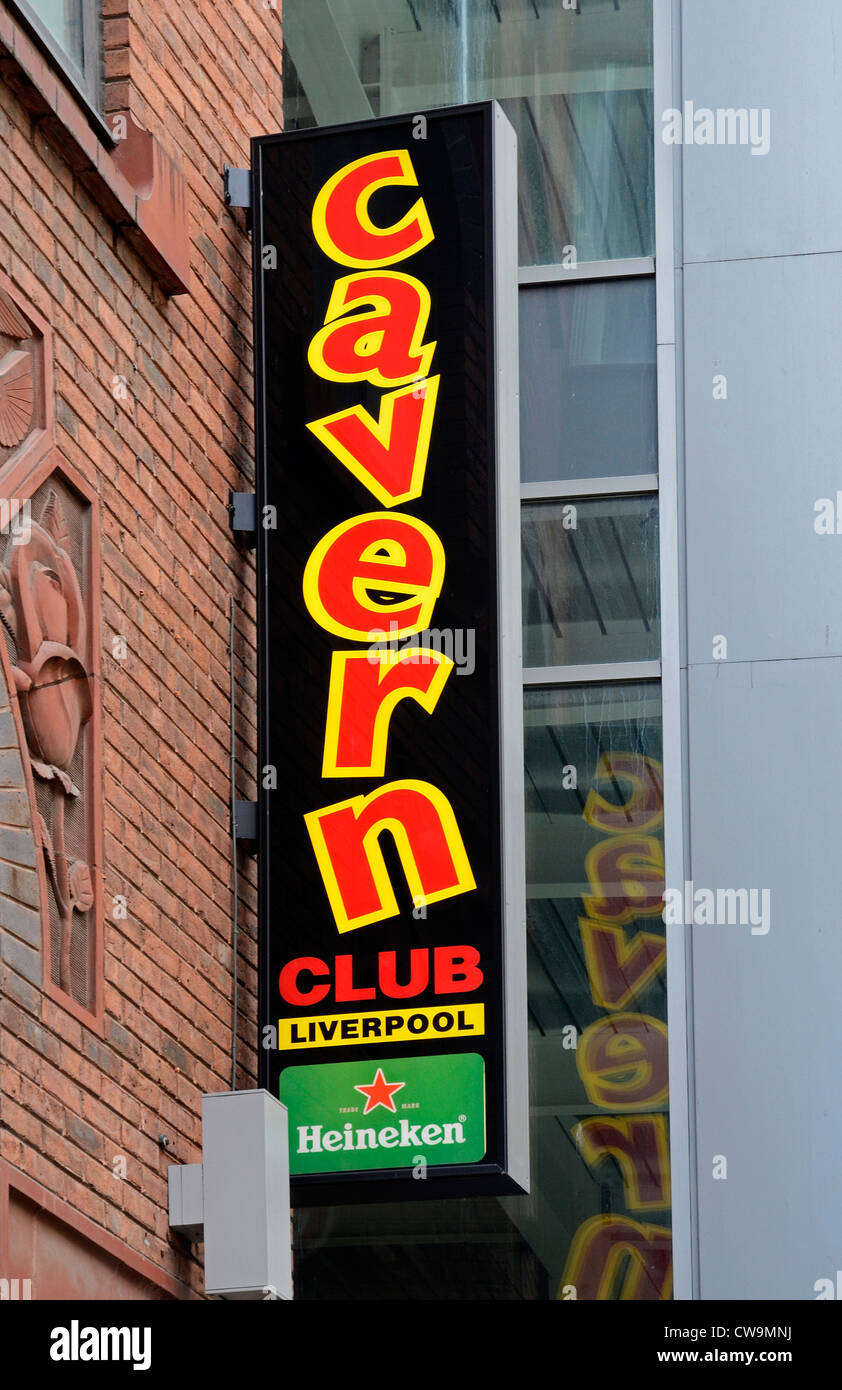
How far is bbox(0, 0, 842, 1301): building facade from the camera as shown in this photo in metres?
6.94

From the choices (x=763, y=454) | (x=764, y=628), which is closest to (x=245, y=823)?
(x=764, y=628)

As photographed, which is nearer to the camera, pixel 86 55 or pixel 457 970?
pixel 86 55

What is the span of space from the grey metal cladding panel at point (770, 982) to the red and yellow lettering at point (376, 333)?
7.34 feet

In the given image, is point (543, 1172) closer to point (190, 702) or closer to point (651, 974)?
point (651, 974)

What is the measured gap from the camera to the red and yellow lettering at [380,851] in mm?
8234

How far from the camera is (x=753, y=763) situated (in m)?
10.2

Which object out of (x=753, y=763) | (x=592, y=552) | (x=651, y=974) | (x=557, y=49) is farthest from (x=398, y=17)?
(x=651, y=974)

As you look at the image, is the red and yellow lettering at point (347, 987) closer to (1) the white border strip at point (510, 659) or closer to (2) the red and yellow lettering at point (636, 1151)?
(1) the white border strip at point (510, 659)

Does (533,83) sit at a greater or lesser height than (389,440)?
greater

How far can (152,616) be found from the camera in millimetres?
7781

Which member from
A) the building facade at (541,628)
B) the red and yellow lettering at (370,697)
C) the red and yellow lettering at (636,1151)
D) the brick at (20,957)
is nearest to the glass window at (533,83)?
the building facade at (541,628)

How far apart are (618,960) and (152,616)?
3.04m

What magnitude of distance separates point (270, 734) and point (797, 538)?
2984 millimetres

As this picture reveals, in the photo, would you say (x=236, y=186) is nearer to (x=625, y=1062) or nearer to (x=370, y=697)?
(x=370, y=697)
